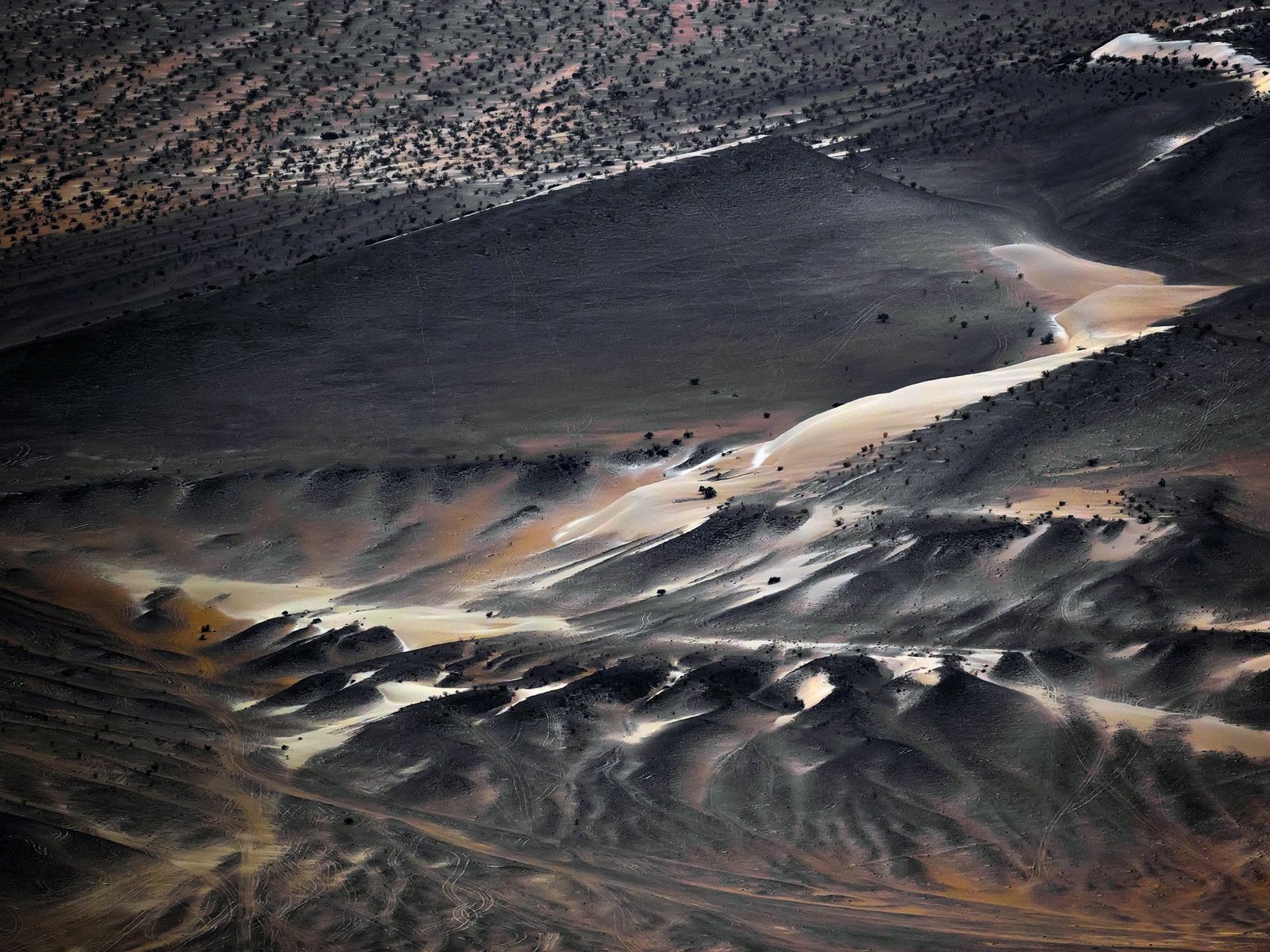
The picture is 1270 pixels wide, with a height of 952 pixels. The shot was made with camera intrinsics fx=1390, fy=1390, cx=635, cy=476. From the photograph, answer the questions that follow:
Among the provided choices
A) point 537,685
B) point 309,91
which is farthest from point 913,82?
point 537,685

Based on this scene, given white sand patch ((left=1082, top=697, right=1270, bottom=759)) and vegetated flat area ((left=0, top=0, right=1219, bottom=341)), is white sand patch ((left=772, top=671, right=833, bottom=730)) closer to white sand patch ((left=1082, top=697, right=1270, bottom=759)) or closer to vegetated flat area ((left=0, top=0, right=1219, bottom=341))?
white sand patch ((left=1082, top=697, right=1270, bottom=759))

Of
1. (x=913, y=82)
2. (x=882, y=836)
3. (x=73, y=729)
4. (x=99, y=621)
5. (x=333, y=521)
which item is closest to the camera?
(x=882, y=836)

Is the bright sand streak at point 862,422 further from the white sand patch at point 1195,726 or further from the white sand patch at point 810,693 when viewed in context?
the white sand patch at point 1195,726

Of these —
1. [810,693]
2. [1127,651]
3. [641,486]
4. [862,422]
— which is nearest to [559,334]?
[641,486]

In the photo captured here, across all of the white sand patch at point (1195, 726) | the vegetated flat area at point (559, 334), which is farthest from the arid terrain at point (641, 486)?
the vegetated flat area at point (559, 334)

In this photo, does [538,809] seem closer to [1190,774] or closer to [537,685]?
[537,685]

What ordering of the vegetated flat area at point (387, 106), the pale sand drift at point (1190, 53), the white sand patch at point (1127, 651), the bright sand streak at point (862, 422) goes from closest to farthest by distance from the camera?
the white sand patch at point (1127, 651) → the bright sand streak at point (862, 422) → the vegetated flat area at point (387, 106) → the pale sand drift at point (1190, 53)

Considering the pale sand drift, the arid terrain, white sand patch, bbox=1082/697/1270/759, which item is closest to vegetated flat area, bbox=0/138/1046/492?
the arid terrain
